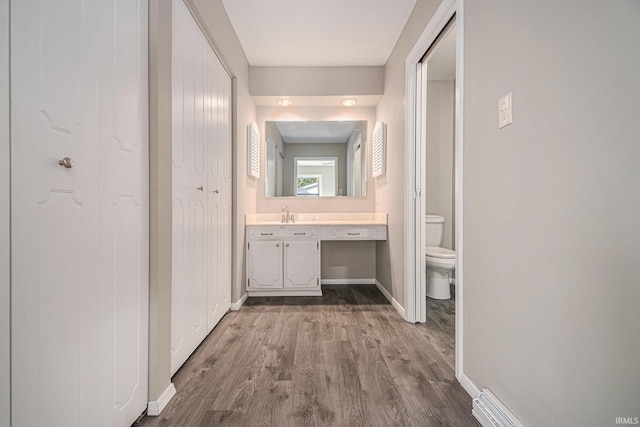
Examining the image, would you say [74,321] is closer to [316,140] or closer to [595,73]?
[595,73]

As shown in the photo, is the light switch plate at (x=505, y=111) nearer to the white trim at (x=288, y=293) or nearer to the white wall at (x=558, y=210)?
the white wall at (x=558, y=210)

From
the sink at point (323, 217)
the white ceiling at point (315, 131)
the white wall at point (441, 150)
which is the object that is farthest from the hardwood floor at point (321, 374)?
the white ceiling at point (315, 131)

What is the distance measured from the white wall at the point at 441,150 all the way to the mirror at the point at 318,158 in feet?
Result: 2.58

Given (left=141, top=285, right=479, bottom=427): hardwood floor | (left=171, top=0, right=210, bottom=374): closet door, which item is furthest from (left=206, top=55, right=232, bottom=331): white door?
(left=141, top=285, right=479, bottom=427): hardwood floor

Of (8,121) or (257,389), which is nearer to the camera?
(8,121)

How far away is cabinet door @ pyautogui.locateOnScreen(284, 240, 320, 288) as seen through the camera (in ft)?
10.1

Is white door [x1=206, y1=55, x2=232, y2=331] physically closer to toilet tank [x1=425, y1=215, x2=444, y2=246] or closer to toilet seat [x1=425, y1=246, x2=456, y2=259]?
toilet seat [x1=425, y1=246, x2=456, y2=259]

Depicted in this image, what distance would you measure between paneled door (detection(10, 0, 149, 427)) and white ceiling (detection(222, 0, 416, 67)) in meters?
1.38

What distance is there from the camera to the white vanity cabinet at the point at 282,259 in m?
3.04

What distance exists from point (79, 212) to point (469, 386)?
5.88 feet

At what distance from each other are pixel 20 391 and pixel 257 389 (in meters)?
0.98

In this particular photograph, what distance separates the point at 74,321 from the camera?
0.91 m

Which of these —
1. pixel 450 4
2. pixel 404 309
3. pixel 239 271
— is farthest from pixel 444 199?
pixel 239 271

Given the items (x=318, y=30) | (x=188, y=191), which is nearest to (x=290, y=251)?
(x=188, y=191)
